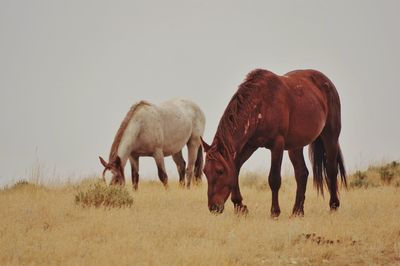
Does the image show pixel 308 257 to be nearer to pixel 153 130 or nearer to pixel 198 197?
pixel 198 197

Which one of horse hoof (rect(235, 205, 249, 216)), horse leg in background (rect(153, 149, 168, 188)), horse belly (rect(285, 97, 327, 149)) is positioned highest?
horse belly (rect(285, 97, 327, 149))

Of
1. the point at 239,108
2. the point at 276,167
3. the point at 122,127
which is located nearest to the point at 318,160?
the point at 276,167

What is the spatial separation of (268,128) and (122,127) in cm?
520

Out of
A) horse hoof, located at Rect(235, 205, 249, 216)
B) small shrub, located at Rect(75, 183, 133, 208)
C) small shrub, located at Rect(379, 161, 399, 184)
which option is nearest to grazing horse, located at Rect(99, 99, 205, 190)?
small shrub, located at Rect(75, 183, 133, 208)

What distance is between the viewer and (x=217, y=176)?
8.85 metres

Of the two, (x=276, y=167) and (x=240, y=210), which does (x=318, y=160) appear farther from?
(x=240, y=210)

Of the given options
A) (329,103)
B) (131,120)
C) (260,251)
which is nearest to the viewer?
(260,251)

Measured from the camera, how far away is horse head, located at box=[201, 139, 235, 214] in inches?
348

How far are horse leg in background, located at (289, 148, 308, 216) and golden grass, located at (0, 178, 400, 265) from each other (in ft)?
0.77

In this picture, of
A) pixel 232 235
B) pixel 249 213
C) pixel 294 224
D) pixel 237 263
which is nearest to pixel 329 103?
pixel 249 213

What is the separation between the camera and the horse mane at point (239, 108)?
8.98 m

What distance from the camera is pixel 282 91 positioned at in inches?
384

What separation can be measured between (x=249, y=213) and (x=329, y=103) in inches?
104

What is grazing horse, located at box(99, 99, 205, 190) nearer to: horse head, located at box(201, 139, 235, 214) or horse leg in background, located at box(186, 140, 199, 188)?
horse leg in background, located at box(186, 140, 199, 188)
